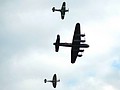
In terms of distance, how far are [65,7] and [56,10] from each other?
3.85 meters

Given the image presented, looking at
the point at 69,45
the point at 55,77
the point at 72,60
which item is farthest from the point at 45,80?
the point at 69,45

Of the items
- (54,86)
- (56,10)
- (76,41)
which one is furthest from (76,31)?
(54,86)

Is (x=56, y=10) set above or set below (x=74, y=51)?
above

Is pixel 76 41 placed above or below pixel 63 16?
below

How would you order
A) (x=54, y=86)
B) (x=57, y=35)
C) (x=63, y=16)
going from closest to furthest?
(x=57, y=35), (x=63, y=16), (x=54, y=86)

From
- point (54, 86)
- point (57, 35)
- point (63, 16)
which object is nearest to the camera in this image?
point (57, 35)

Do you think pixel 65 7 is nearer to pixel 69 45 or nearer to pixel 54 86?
pixel 69 45

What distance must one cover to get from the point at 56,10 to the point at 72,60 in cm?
1858

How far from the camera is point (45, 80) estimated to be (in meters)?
174

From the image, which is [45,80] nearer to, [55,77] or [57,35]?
[55,77]

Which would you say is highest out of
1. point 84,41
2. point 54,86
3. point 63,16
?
point 63,16

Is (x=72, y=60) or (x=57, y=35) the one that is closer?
(x=57, y=35)

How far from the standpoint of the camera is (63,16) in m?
141

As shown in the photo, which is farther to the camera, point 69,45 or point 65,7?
point 65,7
